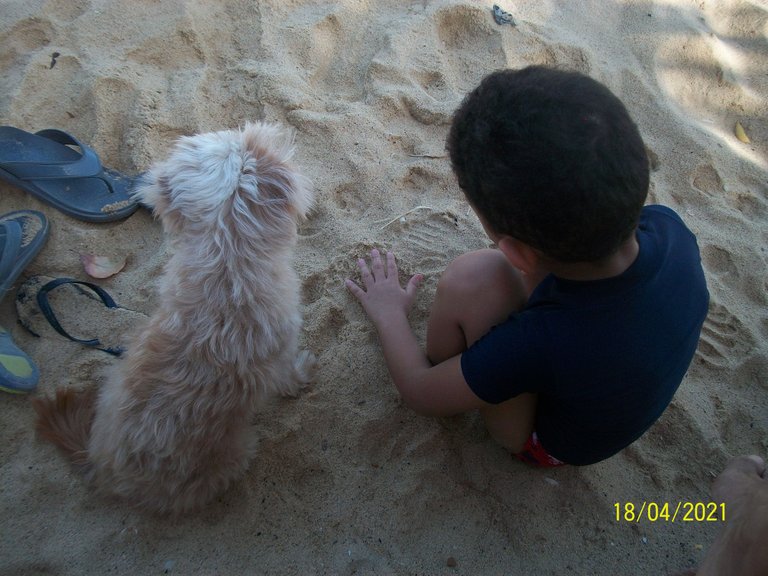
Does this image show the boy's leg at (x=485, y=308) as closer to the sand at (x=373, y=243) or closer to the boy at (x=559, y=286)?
the boy at (x=559, y=286)

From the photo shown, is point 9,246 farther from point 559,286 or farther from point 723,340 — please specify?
point 723,340

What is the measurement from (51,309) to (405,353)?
5.03ft

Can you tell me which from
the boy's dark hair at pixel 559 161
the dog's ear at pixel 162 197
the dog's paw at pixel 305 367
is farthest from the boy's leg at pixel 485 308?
the dog's ear at pixel 162 197

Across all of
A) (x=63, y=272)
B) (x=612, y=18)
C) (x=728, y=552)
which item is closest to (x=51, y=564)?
(x=63, y=272)

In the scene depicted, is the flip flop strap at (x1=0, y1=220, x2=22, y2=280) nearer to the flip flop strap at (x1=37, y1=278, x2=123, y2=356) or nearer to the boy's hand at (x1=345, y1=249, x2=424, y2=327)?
the flip flop strap at (x1=37, y1=278, x2=123, y2=356)

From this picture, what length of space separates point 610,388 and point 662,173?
71.1 inches

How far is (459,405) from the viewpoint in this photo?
1655mm

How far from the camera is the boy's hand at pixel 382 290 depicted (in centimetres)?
211

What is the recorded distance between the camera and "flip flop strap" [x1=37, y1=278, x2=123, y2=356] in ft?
6.83

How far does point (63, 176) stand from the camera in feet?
7.70

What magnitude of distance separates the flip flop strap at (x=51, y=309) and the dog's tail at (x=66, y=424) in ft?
0.86

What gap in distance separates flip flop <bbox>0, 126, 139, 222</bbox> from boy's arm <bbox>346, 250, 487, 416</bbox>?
1258 mm
